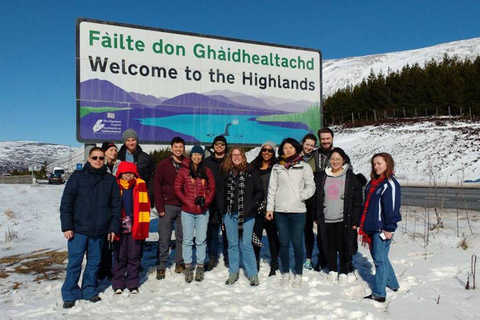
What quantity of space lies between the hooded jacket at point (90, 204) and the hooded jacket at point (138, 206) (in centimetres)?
24

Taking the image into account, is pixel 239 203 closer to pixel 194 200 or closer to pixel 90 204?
pixel 194 200

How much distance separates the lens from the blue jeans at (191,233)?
5324 millimetres

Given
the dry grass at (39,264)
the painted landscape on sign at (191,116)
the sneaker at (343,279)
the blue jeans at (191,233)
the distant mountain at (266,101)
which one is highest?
the distant mountain at (266,101)

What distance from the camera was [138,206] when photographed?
16.2 ft

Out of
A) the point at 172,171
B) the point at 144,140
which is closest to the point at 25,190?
the point at 144,140

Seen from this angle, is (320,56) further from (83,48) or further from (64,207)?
(64,207)

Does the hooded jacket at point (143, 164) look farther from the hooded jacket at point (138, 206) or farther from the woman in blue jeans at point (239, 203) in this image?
the woman in blue jeans at point (239, 203)

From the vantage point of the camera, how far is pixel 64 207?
4.41 meters

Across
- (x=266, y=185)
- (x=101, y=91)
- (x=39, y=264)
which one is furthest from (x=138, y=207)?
(x=101, y=91)

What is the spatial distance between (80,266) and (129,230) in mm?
705

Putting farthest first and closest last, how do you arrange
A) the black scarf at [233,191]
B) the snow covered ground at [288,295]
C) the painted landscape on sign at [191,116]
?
1. the painted landscape on sign at [191,116]
2. the black scarf at [233,191]
3. the snow covered ground at [288,295]

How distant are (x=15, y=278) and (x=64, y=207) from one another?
2188 mm

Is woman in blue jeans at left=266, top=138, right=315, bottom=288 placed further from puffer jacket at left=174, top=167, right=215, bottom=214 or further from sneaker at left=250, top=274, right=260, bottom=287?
puffer jacket at left=174, top=167, right=215, bottom=214

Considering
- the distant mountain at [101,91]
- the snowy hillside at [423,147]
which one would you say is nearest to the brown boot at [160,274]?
the distant mountain at [101,91]
